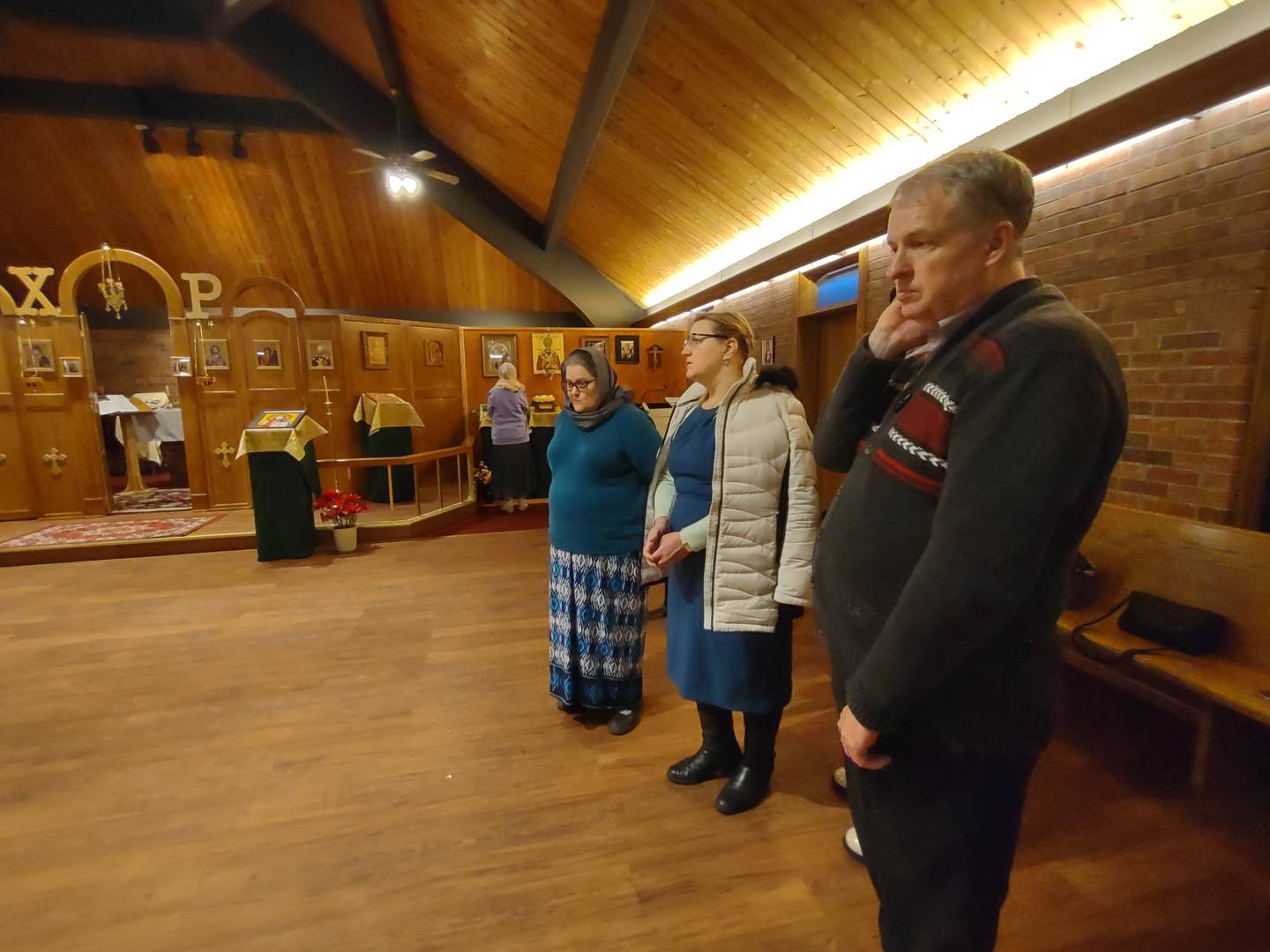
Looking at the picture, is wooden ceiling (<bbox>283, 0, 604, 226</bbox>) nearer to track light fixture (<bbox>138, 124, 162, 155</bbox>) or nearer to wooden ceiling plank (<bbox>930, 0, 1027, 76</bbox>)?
wooden ceiling plank (<bbox>930, 0, 1027, 76</bbox>)

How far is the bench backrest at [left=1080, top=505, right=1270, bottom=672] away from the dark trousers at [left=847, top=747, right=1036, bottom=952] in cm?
193

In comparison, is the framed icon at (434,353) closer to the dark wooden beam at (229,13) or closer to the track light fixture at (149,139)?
the dark wooden beam at (229,13)

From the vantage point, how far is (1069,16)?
2.59m

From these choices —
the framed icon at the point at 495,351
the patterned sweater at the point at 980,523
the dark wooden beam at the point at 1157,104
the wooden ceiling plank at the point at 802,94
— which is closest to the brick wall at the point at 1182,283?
the dark wooden beam at the point at 1157,104

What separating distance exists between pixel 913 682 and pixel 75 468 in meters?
8.03

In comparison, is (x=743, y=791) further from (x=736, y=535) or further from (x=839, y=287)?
(x=839, y=287)

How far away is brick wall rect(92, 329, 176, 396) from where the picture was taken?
10.1 meters

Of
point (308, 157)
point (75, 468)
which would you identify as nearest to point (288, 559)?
point (75, 468)

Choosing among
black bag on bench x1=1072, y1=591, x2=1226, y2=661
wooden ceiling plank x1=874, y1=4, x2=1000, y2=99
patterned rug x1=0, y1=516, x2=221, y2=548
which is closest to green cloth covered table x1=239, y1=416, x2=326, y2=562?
patterned rug x1=0, y1=516, x2=221, y2=548

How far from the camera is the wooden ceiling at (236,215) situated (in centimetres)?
808

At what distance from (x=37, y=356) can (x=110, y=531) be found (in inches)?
78.8

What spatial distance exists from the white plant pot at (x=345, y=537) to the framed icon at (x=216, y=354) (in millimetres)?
2584

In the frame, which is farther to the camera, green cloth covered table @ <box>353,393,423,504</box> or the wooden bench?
green cloth covered table @ <box>353,393,423,504</box>

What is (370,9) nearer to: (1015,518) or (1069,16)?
(1069,16)
